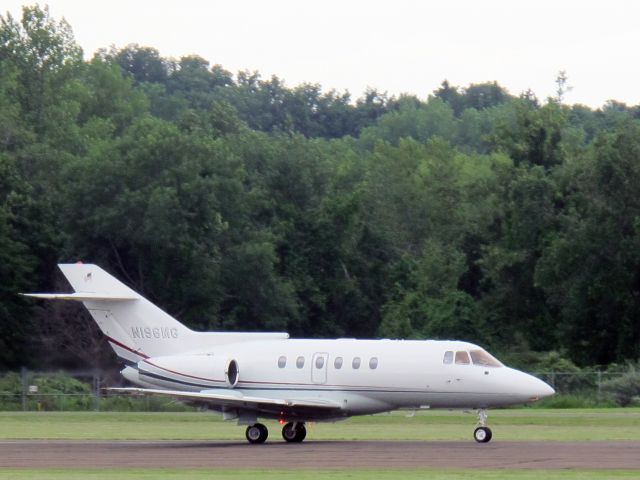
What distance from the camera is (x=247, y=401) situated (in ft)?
107

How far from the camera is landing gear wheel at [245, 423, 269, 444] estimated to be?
109 ft

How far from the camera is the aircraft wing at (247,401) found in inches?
1280

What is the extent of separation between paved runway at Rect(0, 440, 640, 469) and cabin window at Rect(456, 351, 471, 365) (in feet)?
6.52

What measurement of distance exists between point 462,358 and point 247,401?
5.08 meters

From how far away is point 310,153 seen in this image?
80875 mm

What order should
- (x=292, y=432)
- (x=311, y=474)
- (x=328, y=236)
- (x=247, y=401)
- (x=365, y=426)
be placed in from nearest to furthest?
(x=311, y=474) < (x=247, y=401) < (x=292, y=432) < (x=365, y=426) < (x=328, y=236)

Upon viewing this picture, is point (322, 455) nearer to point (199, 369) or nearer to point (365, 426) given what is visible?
point (199, 369)

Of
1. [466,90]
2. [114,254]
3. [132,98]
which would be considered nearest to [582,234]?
[114,254]

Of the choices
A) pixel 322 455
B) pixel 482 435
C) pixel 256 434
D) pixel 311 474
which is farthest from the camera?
pixel 256 434

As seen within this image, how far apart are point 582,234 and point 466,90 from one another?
130228 millimetres

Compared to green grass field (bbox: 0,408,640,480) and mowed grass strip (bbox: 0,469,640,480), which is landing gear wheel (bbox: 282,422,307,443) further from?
mowed grass strip (bbox: 0,469,640,480)

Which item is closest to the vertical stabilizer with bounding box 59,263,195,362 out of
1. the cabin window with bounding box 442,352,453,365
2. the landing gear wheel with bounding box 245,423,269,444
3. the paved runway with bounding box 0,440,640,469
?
the paved runway with bounding box 0,440,640,469

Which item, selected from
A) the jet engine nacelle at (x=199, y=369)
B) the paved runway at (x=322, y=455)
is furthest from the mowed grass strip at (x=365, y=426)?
the paved runway at (x=322, y=455)

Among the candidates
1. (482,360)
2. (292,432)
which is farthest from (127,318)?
(482,360)
